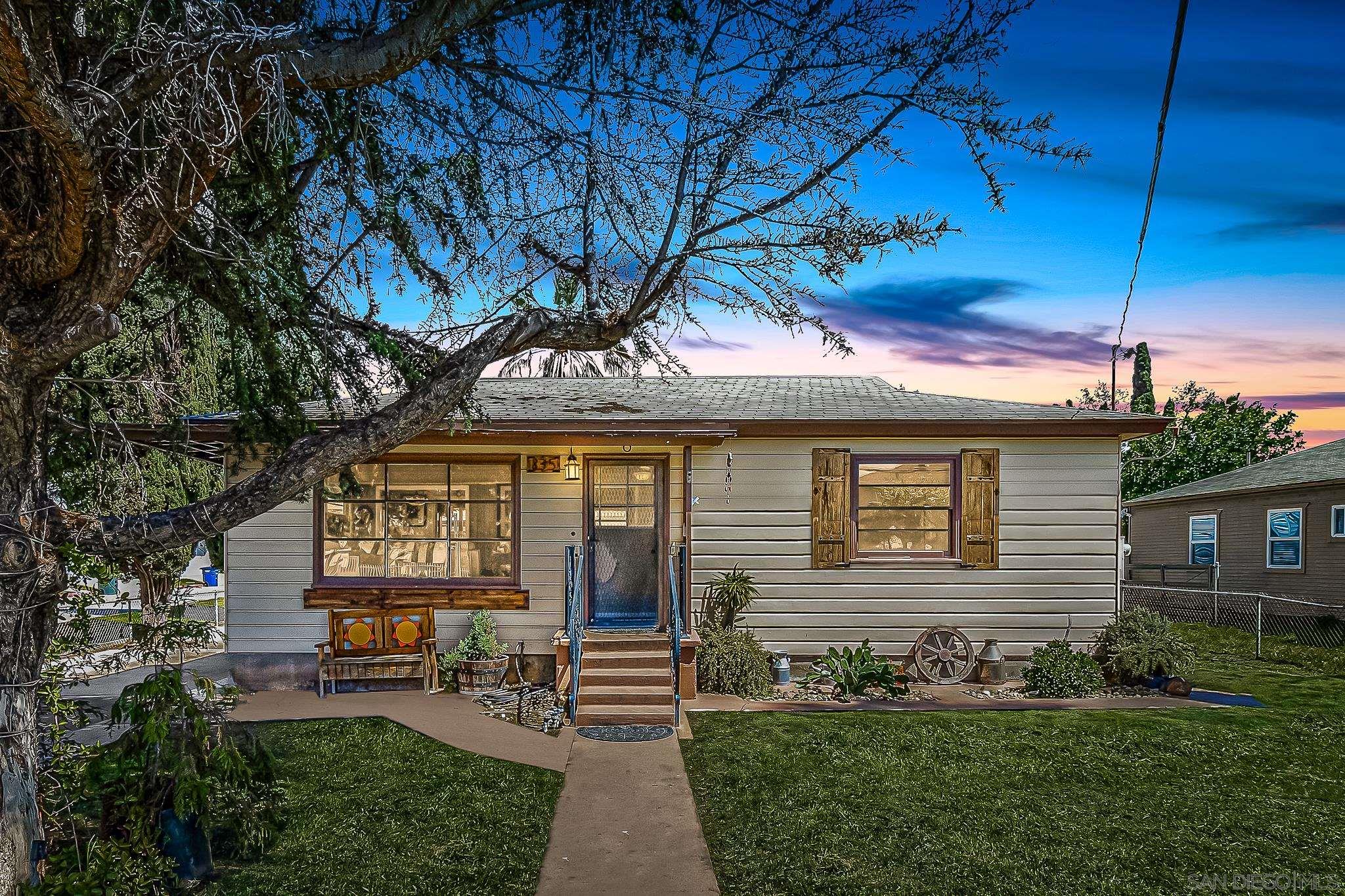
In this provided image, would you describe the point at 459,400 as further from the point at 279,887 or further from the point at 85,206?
the point at 279,887

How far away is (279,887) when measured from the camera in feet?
13.0

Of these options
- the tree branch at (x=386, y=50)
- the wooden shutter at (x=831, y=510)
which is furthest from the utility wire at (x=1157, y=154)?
the tree branch at (x=386, y=50)

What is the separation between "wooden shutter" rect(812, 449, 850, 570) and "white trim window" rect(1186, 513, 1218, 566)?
12817 millimetres

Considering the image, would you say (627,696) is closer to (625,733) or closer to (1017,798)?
(625,733)

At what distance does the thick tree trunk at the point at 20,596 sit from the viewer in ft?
10.6

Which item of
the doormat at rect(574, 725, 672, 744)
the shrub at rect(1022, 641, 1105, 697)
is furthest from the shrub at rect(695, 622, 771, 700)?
the shrub at rect(1022, 641, 1105, 697)

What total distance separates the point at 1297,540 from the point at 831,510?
39.5ft

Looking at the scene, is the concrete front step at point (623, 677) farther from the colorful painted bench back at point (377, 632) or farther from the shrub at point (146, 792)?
the shrub at point (146, 792)

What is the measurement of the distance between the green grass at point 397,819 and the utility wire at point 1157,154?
23.2 ft

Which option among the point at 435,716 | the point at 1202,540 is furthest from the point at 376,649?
the point at 1202,540

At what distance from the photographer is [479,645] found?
336 inches

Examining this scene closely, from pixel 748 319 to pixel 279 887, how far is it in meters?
4.45

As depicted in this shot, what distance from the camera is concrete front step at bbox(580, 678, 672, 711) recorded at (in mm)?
7496

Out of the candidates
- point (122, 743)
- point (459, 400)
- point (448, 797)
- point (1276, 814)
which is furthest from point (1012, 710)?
point (122, 743)
